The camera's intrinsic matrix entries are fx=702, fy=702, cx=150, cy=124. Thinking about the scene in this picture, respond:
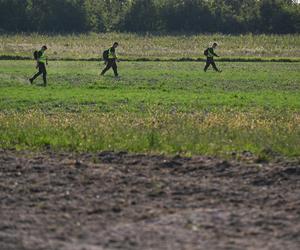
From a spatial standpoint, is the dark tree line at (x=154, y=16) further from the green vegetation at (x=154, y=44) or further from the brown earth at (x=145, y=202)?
the brown earth at (x=145, y=202)

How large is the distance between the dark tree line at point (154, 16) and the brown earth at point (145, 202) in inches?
3511

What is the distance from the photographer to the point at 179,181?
1001 cm

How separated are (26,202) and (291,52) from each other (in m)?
59.6

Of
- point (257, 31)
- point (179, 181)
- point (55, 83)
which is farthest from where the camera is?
point (257, 31)

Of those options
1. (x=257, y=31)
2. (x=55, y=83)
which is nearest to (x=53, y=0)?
(x=257, y=31)

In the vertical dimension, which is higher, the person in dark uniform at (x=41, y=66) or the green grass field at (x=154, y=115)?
the person in dark uniform at (x=41, y=66)

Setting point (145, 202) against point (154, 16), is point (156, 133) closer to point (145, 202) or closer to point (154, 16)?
point (145, 202)

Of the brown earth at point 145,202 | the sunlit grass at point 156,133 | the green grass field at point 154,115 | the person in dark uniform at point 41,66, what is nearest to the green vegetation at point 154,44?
the person in dark uniform at point 41,66

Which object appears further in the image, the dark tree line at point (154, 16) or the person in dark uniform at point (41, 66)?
the dark tree line at point (154, 16)

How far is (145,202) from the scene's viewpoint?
29.2ft

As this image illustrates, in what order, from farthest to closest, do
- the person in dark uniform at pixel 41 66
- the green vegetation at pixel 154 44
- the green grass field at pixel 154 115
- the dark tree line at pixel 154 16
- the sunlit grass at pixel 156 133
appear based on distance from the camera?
the dark tree line at pixel 154 16
the green vegetation at pixel 154 44
the person in dark uniform at pixel 41 66
the green grass field at pixel 154 115
the sunlit grass at pixel 156 133

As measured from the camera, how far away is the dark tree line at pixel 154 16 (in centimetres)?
9975

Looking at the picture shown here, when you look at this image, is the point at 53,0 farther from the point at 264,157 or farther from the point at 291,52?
the point at 264,157

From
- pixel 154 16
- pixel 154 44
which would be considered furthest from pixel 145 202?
pixel 154 16
